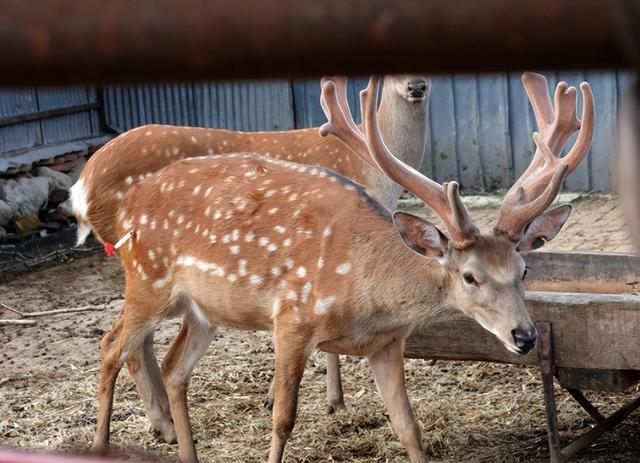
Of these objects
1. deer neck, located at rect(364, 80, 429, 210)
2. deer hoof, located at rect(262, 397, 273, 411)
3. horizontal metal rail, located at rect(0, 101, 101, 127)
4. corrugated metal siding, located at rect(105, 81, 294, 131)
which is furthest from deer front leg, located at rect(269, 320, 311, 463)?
corrugated metal siding, located at rect(105, 81, 294, 131)

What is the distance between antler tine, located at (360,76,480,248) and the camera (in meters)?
4.45

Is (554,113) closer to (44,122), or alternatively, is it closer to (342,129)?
(342,129)

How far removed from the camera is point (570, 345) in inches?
178

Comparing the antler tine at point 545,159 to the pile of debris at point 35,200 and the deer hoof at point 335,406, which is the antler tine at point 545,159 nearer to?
the deer hoof at point 335,406

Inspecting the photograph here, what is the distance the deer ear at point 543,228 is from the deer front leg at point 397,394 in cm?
71

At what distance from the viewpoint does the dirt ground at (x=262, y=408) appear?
547 centimetres

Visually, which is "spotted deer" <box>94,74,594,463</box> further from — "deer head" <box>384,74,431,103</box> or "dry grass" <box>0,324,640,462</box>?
"deer head" <box>384,74,431,103</box>

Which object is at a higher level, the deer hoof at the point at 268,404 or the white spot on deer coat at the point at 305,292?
the white spot on deer coat at the point at 305,292

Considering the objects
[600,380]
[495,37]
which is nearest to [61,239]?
[600,380]

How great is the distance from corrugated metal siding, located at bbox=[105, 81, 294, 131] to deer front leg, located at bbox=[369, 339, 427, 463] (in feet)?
21.6

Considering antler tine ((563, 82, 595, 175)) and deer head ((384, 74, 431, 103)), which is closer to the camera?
antler tine ((563, 82, 595, 175))

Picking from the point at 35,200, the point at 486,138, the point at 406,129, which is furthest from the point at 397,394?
the point at 486,138

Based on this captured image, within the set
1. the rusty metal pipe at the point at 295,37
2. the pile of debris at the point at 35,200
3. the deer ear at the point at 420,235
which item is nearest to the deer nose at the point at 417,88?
the deer ear at the point at 420,235

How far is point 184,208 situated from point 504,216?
5.15 feet
